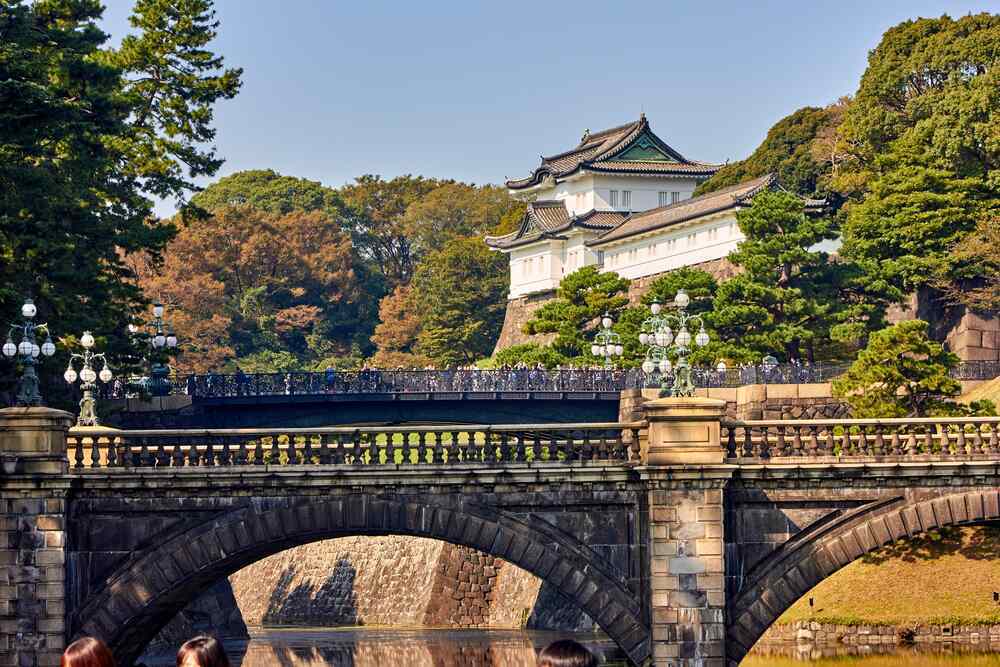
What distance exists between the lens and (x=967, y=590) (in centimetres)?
6053

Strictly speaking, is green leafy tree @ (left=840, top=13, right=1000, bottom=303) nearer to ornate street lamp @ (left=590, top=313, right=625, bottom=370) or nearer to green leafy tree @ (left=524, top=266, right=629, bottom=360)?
green leafy tree @ (left=524, top=266, right=629, bottom=360)

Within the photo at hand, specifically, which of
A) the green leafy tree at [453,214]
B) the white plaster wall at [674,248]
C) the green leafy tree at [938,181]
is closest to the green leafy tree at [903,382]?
the green leafy tree at [938,181]

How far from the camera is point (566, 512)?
4066 centimetres

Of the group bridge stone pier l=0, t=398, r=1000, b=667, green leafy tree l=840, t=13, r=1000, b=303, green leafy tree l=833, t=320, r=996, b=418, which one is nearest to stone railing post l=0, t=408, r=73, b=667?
bridge stone pier l=0, t=398, r=1000, b=667

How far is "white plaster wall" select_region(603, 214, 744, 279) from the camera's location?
112m

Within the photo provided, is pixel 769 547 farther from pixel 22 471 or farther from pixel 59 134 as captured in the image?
pixel 59 134

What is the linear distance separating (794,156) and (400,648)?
2624 inches

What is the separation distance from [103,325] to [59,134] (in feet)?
24.0

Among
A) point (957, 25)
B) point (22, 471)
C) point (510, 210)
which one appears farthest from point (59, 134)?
point (510, 210)

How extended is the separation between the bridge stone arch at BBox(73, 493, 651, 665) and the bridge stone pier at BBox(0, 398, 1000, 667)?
4cm

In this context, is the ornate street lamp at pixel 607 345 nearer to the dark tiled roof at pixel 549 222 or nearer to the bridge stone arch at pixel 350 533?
the bridge stone arch at pixel 350 533

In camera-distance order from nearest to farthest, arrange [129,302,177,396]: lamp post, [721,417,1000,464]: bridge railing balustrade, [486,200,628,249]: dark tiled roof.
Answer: [721,417,1000,464]: bridge railing balustrade, [129,302,177,396]: lamp post, [486,200,628,249]: dark tiled roof

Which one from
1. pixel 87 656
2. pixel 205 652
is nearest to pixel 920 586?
pixel 205 652

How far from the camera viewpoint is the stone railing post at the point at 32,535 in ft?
130
